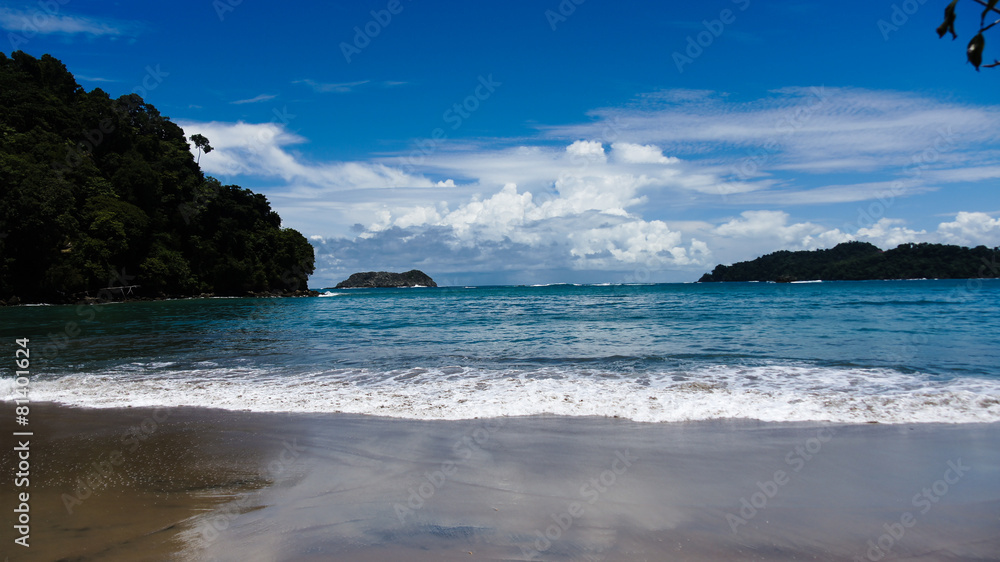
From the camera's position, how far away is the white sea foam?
7.81 meters

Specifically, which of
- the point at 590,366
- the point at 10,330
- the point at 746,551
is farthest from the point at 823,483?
the point at 10,330

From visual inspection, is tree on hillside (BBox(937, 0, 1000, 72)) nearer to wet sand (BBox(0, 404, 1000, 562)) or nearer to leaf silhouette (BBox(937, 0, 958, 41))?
leaf silhouette (BBox(937, 0, 958, 41))

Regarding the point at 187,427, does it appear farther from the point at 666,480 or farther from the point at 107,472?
the point at 666,480

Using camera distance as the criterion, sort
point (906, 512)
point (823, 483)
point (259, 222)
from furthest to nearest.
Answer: point (259, 222), point (823, 483), point (906, 512)

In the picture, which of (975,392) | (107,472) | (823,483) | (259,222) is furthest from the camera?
(259,222)

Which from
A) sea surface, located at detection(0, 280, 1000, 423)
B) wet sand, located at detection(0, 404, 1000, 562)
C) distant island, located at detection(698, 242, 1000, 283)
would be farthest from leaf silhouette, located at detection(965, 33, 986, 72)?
distant island, located at detection(698, 242, 1000, 283)

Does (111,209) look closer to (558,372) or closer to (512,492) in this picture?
(558,372)

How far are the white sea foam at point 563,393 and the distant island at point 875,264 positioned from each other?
406ft

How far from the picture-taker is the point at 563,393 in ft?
29.9

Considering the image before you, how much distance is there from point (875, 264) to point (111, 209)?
464ft

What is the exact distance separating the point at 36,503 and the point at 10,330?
1017 inches

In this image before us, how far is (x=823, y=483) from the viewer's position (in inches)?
197

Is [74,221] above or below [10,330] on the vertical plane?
above

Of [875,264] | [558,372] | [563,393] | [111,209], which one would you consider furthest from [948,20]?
[875,264]
